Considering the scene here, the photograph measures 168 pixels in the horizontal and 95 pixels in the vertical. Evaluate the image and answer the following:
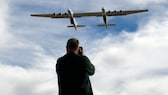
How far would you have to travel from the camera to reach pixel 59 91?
968 centimetres

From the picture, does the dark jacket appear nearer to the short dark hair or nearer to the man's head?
the man's head

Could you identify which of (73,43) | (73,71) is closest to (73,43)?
(73,43)

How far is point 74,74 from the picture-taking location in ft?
32.4

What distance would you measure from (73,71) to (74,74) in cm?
8

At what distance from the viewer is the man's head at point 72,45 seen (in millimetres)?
9586

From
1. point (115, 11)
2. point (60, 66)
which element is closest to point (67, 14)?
point (115, 11)

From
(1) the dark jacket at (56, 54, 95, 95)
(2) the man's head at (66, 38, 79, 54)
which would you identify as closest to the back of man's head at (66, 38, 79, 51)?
(2) the man's head at (66, 38, 79, 54)

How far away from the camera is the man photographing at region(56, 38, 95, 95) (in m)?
9.61

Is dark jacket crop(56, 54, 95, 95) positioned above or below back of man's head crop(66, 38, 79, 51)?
below

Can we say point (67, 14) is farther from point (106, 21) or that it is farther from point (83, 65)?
point (83, 65)

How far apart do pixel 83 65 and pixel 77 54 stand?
0.29 metres

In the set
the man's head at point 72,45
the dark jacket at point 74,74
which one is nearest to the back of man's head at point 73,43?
the man's head at point 72,45

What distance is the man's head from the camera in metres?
9.59

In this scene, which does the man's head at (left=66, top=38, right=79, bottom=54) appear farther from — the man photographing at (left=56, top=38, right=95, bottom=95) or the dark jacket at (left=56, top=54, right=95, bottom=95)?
the dark jacket at (left=56, top=54, right=95, bottom=95)
